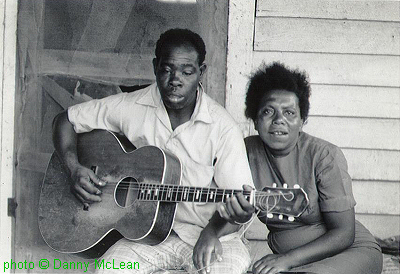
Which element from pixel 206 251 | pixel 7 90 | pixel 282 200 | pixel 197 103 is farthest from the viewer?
pixel 7 90

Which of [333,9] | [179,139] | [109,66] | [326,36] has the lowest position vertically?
[179,139]

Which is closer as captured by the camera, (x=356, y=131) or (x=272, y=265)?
(x=272, y=265)

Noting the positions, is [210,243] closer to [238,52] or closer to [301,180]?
[301,180]

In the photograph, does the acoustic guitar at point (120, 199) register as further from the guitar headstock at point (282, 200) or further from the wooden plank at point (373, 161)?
the wooden plank at point (373, 161)

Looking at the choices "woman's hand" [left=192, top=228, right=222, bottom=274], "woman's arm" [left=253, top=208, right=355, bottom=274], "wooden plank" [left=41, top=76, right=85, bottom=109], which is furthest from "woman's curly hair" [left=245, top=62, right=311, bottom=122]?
"wooden plank" [left=41, top=76, right=85, bottom=109]

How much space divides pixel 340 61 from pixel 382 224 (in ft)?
2.90

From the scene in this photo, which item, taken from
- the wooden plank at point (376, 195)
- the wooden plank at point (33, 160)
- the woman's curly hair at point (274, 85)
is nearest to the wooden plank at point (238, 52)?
the woman's curly hair at point (274, 85)

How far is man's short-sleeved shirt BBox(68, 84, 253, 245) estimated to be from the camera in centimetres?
251

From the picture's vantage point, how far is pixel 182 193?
2.35 meters

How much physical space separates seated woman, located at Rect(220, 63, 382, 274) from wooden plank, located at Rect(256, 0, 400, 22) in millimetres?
430

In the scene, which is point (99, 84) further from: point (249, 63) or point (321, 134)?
point (321, 134)

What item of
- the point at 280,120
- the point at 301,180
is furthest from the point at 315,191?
the point at 280,120

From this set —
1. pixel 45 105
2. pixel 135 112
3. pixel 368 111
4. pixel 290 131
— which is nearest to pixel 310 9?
pixel 368 111

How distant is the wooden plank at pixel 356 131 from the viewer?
9.77 feet
